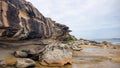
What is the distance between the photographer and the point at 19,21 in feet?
59.0

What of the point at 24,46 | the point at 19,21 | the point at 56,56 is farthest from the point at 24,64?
the point at 24,46

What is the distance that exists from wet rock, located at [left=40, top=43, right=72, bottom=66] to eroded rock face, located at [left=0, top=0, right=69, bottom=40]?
3.66 meters

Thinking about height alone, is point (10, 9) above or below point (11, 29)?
above

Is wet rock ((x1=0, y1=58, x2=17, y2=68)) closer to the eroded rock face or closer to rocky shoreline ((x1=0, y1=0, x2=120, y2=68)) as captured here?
rocky shoreline ((x1=0, y1=0, x2=120, y2=68))

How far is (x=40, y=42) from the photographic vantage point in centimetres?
2219

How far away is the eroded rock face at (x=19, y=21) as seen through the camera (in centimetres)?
1647

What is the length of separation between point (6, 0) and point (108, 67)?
37.5 feet

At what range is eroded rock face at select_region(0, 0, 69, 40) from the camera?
16.5 m

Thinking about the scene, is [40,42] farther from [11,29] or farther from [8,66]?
[8,66]

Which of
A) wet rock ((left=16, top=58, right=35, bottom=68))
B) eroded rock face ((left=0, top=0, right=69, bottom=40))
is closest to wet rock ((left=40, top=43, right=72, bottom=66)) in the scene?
wet rock ((left=16, top=58, right=35, bottom=68))

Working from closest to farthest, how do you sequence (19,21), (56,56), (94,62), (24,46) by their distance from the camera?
(56,56)
(19,21)
(94,62)
(24,46)

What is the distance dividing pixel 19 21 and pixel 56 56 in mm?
5316

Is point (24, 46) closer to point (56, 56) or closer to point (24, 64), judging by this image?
point (56, 56)

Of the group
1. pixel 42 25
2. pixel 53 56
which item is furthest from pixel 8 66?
pixel 42 25
